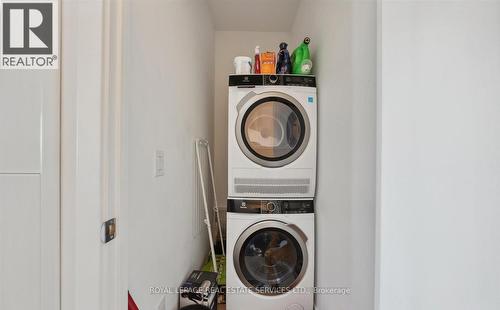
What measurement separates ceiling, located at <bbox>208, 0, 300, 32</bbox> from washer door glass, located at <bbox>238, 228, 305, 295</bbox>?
2.14m

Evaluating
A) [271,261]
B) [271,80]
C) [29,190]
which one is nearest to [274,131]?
[271,80]

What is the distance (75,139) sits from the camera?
620 mm

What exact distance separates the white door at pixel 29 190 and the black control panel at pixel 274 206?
111 cm

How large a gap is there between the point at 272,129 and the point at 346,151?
0.63 metres

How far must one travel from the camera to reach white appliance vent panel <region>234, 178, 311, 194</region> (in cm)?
162

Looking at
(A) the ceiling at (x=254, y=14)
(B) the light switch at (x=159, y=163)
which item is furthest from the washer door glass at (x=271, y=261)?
(A) the ceiling at (x=254, y=14)

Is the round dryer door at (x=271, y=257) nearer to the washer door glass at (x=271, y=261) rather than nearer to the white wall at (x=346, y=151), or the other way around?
the washer door glass at (x=271, y=261)

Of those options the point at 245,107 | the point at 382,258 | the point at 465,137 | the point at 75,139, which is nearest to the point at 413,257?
the point at 382,258

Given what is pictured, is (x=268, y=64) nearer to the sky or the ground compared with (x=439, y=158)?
nearer to the sky

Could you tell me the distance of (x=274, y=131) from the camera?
1.68 metres

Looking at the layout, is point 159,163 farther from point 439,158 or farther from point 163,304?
point 439,158

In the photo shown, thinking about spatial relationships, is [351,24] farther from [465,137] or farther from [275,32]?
[275,32]

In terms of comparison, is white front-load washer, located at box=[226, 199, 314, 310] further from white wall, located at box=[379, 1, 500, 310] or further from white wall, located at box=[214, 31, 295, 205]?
white wall, located at box=[214, 31, 295, 205]

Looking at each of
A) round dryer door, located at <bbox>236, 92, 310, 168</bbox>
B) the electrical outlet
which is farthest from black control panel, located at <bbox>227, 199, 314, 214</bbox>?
the electrical outlet
